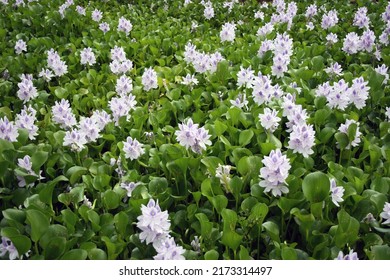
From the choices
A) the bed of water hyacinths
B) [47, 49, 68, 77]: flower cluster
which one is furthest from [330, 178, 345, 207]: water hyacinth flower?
[47, 49, 68, 77]: flower cluster

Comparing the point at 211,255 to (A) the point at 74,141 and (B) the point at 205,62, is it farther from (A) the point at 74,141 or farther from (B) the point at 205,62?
(B) the point at 205,62

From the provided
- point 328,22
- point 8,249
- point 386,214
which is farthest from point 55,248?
point 328,22

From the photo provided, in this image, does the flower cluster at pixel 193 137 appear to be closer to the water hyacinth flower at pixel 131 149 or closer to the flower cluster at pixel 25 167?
the water hyacinth flower at pixel 131 149

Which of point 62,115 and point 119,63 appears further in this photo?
point 119,63

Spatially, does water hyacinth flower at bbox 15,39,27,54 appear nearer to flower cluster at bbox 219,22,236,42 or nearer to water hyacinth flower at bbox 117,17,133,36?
water hyacinth flower at bbox 117,17,133,36

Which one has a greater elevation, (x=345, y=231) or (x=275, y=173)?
(x=275, y=173)

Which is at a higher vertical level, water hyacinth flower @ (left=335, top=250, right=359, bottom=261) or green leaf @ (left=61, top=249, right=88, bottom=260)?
green leaf @ (left=61, top=249, right=88, bottom=260)

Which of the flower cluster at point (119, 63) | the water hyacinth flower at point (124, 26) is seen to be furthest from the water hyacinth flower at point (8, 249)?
the water hyacinth flower at point (124, 26)

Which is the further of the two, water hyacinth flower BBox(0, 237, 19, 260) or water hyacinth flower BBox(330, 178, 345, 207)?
water hyacinth flower BBox(330, 178, 345, 207)
